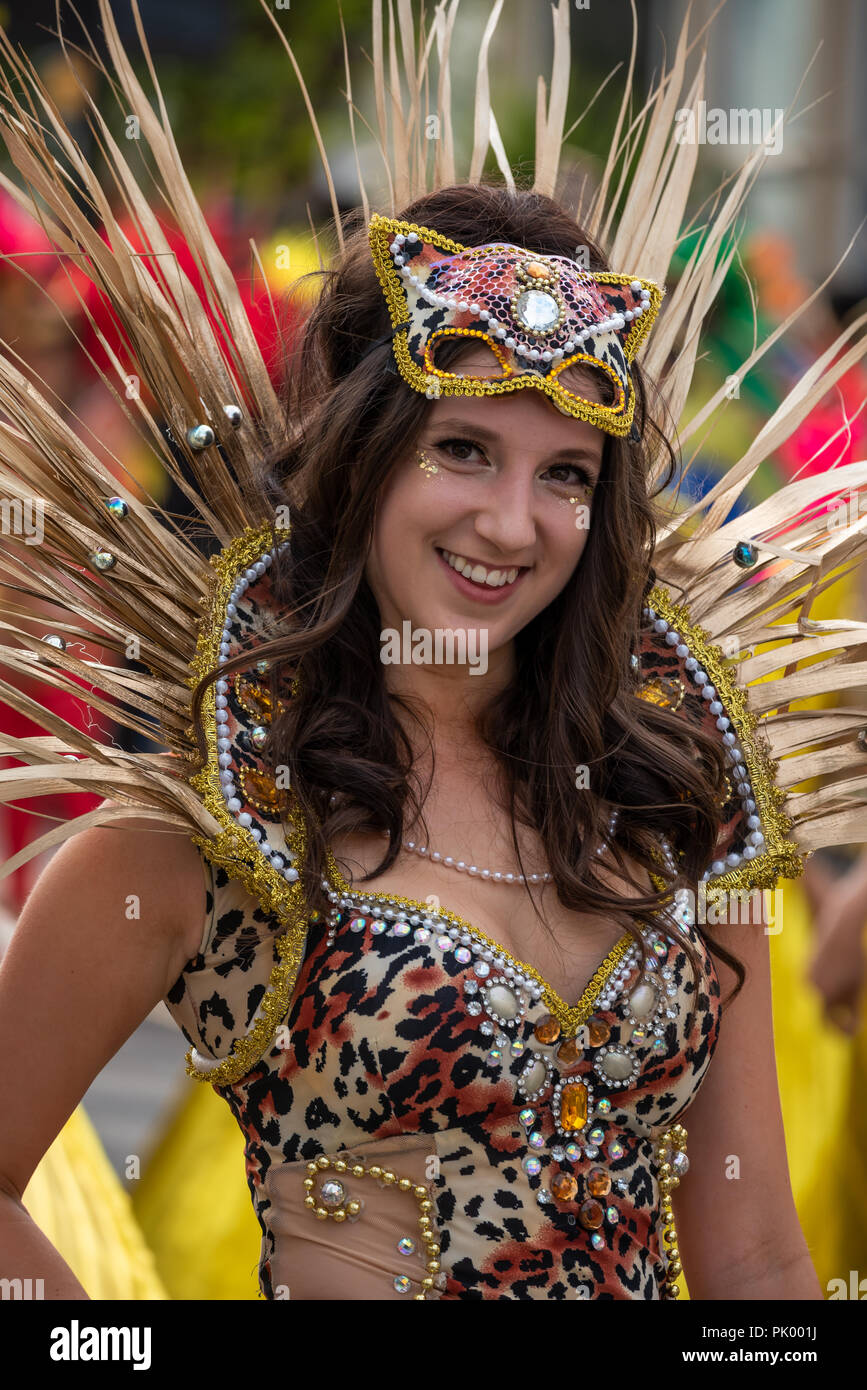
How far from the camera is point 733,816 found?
2.15 m

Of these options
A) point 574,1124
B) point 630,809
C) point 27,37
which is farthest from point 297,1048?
point 27,37

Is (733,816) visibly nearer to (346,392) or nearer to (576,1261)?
(576,1261)

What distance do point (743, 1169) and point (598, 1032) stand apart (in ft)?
1.29

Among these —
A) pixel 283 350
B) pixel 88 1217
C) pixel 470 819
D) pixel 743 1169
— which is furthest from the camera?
pixel 88 1217

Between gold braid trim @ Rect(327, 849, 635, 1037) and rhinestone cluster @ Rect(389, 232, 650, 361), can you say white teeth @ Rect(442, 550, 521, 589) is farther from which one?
gold braid trim @ Rect(327, 849, 635, 1037)

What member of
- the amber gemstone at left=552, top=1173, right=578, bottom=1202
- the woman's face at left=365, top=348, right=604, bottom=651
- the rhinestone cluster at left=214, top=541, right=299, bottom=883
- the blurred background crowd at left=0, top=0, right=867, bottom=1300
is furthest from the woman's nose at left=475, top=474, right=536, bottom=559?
the amber gemstone at left=552, top=1173, right=578, bottom=1202

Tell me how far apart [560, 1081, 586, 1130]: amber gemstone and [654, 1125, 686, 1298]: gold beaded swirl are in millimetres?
170

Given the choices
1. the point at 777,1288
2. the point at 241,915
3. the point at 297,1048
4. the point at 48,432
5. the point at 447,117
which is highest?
the point at 447,117

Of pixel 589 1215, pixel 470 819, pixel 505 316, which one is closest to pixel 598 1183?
pixel 589 1215

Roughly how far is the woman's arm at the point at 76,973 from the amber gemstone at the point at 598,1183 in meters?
0.53

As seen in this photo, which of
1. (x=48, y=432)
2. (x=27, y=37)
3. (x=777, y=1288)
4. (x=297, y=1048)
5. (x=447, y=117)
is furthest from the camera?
(x=27, y=37)

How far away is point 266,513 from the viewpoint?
2104 mm

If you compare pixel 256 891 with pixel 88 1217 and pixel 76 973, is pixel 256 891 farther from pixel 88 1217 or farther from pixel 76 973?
pixel 88 1217

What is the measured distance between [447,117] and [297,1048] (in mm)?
1289
